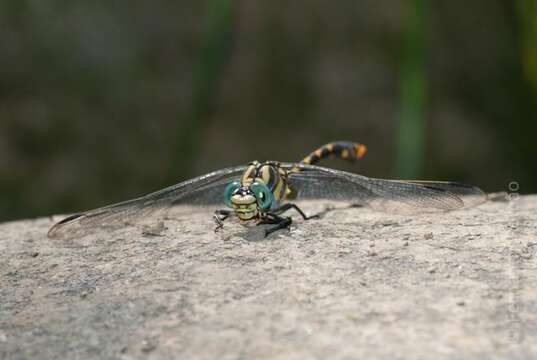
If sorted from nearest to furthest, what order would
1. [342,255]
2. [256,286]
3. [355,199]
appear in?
1. [256,286]
2. [342,255]
3. [355,199]

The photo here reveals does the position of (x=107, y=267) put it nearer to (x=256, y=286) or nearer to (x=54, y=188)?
(x=256, y=286)

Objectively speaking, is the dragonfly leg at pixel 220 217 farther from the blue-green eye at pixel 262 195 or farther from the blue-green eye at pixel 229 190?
the blue-green eye at pixel 262 195

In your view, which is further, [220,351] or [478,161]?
[478,161]

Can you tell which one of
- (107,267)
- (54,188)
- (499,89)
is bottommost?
(54,188)

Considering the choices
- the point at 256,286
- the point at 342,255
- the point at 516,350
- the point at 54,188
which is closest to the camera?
the point at 516,350

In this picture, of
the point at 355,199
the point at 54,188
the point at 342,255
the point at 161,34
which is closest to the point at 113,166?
the point at 54,188

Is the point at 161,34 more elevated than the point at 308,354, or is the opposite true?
the point at 161,34

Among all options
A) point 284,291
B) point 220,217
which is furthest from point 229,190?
point 284,291

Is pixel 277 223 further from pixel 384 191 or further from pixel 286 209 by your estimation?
pixel 384 191
